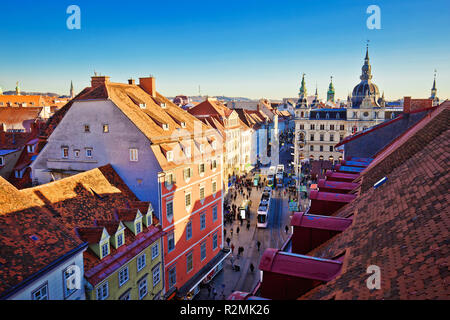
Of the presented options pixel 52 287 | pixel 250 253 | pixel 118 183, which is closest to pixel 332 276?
pixel 52 287

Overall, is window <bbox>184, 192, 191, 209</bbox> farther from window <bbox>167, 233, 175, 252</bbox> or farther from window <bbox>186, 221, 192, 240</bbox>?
window <bbox>167, 233, 175, 252</bbox>

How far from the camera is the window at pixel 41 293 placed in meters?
12.8

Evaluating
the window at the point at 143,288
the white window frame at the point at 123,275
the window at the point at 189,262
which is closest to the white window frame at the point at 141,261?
the window at the point at 143,288

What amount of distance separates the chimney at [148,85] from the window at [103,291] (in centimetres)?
1930

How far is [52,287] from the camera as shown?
13.7 metres

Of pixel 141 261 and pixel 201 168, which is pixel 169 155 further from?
pixel 141 261

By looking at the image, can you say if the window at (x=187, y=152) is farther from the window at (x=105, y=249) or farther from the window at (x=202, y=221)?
the window at (x=105, y=249)

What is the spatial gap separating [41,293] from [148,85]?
22139mm

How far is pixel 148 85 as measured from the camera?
103 ft

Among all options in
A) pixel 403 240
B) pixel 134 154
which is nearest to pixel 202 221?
pixel 134 154

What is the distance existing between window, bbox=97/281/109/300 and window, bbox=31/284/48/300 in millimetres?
3446

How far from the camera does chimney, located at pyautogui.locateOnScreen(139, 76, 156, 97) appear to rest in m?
31.3

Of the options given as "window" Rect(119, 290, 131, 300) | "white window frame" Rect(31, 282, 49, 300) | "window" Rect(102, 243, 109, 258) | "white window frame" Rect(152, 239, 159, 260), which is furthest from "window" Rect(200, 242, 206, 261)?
"white window frame" Rect(31, 282, 49, 300)
